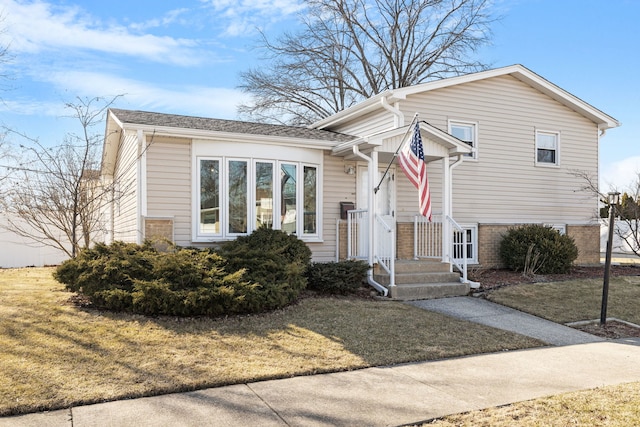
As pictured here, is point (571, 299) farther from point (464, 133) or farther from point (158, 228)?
point (158, 228)

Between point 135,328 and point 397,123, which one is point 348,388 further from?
point 397,123

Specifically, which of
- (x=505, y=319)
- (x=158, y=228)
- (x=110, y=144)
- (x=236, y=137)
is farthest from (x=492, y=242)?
(x=110, y=144)

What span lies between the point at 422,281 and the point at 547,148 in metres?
7.16

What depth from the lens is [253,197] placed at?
10.6m

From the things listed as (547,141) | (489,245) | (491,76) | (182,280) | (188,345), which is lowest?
(188,345)

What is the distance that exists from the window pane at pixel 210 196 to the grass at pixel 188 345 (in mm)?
2915

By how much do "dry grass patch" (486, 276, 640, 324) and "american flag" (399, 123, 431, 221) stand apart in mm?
2612

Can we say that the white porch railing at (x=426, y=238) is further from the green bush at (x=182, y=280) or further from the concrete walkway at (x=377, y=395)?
the concrete walkway at (x=377, y=395)

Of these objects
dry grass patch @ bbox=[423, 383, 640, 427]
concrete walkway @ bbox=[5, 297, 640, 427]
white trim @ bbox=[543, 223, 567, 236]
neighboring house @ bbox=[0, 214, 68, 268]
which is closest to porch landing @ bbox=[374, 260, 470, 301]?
concrete walkway @ bbox=[5, 297, 640, 427]

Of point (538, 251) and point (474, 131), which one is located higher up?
point (474, 131)

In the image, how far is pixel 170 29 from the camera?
11617mm

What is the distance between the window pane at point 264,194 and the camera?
35.2ft

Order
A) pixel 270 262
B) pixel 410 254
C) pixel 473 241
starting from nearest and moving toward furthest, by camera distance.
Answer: pixel 270 262 → pixel 410 254 → pixel 473 241

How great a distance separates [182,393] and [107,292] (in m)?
3.19
